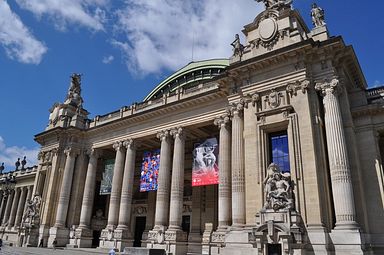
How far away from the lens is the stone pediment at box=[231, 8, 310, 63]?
21609 millimetres

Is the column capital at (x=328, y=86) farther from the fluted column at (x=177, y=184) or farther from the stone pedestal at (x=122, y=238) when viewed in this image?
the stone pedestal at (x=122, y=238)

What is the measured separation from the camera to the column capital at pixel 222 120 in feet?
81.8

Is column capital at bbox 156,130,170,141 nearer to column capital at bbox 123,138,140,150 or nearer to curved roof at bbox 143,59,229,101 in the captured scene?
column capital at bbox 123,138,140,150

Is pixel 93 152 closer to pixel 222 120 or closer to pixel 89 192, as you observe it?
pixel 89 192

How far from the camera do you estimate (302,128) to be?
63.5 feet

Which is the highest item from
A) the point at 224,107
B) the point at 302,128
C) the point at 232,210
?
the point at 224,107

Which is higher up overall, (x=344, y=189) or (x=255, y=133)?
(x=255, y=133)

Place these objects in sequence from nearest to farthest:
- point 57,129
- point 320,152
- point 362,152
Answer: point 320,152
point 362,152
point 57,129

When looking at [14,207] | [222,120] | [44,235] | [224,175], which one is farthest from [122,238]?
[14,207]

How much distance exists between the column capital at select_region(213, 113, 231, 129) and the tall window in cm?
445

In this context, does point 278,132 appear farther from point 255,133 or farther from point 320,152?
point 320,152

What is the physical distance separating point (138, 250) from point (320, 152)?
11.7 metres

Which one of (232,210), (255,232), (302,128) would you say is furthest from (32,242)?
(302,128)

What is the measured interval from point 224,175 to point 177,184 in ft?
16.1
